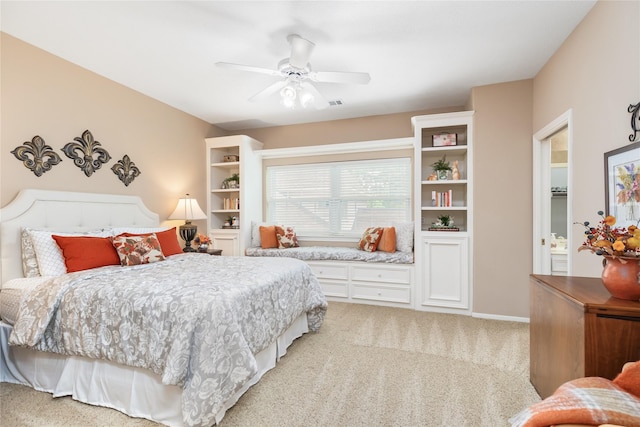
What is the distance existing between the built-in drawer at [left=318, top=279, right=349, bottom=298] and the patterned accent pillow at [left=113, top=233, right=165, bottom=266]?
2.14 meters

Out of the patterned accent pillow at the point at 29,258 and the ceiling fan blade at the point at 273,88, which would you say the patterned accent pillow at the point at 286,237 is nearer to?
the ceiling fan blade at the point at 273,88

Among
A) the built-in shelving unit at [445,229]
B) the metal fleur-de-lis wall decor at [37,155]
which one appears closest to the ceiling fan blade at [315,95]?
the built-in shelving unit at [445,229]

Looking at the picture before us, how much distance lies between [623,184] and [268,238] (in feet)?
12.6

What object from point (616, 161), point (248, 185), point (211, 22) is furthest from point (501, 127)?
point (248, 185)

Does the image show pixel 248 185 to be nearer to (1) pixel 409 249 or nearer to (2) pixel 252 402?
(1) pixel 409 249

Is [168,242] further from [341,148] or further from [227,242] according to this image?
[341,148]

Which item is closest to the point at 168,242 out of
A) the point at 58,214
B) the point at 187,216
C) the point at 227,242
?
the point at 187,216

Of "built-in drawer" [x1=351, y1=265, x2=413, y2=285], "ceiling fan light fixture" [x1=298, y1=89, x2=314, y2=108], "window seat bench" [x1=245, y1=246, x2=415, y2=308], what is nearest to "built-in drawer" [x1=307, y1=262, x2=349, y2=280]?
"window seat bench" [x1=245, y1=246, x2=415, y2=308]

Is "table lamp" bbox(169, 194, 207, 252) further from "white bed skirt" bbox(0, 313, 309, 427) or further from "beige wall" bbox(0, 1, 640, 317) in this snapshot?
"white bed skirt" bbox(0, 313, 309, 427)

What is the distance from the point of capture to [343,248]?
4.41m

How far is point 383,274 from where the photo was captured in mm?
3889

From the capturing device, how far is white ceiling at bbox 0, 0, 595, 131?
212 centimetres

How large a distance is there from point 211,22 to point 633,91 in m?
2.79

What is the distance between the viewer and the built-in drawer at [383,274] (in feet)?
12.4
